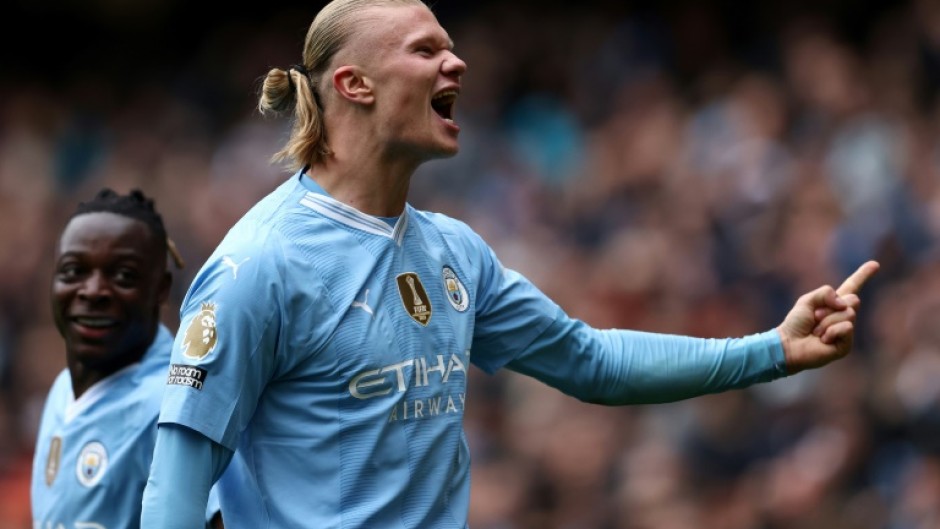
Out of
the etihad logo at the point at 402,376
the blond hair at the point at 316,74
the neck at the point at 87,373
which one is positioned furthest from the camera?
the neck at the point at 87,373

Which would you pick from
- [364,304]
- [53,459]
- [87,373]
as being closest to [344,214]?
[364,304]

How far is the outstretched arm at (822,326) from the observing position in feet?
14.9

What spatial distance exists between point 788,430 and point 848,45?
3125mm

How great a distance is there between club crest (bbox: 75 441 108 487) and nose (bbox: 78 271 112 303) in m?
0.43

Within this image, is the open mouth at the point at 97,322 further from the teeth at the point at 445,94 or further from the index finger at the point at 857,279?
the index finger at the point at 857,279

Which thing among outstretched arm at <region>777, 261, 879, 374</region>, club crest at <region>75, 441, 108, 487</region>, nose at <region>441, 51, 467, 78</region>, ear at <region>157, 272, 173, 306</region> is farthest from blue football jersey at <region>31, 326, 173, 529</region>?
outstretched arm at <region>777, 261, 879, 374</region>

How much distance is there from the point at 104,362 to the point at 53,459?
1.09 ft

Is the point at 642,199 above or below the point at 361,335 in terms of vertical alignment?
above

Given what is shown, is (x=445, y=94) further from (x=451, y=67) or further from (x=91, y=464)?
(x=91, y=464)

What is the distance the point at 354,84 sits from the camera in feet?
14.1

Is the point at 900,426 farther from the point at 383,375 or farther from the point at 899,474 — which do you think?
the point at 383,375

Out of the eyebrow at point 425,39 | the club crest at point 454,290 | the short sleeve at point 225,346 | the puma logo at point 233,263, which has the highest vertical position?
the eyebrow at point 425,39

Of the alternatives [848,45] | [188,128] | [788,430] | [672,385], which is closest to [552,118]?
[848,45]

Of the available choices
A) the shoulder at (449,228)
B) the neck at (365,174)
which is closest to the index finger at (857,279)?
the shoulder at (449,228)
